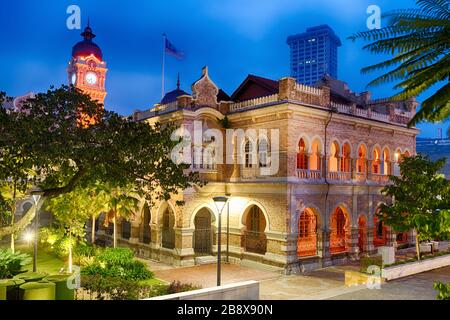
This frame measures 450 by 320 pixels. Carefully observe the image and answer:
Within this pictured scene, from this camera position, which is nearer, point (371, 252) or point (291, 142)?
point (291, 142)

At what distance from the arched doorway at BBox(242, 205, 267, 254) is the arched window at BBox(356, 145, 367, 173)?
22.8 feet

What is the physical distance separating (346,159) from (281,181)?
5853 mm

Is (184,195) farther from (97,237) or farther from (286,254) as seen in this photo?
(97,237)

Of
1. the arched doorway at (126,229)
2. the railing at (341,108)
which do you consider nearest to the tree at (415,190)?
the railing at (341,108)

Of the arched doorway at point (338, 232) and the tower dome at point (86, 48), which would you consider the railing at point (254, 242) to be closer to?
the arched doorway at point (338, 232)

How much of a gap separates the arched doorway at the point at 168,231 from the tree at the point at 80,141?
11.9 m

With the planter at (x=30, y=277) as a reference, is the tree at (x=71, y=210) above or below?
above

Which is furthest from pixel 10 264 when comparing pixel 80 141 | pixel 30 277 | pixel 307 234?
pixel 307 234

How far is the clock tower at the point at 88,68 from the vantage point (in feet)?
176

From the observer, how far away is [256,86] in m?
27.0
